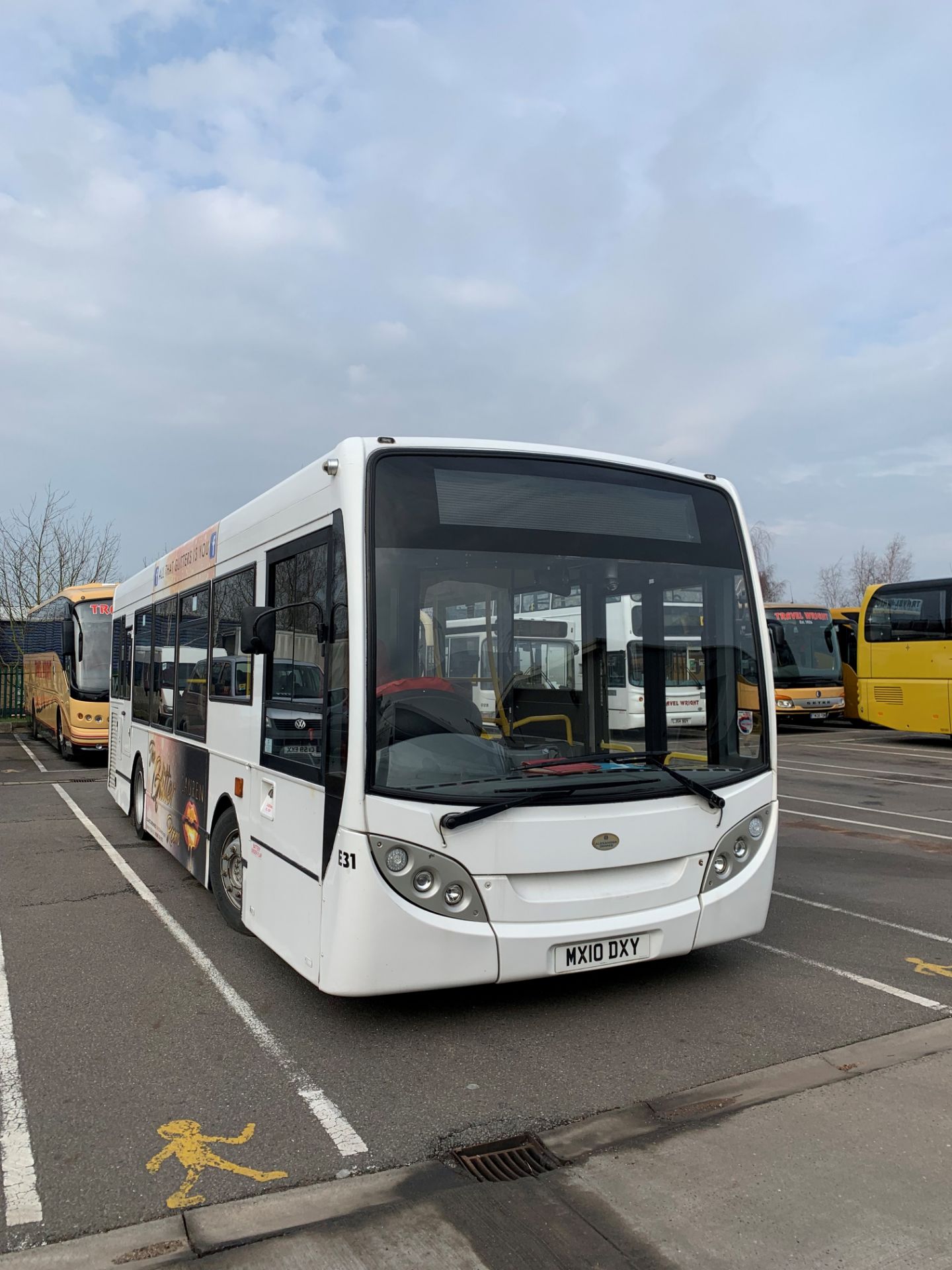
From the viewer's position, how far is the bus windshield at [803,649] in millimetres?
24344

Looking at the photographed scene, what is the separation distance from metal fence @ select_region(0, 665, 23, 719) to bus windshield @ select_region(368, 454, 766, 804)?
28159 mm

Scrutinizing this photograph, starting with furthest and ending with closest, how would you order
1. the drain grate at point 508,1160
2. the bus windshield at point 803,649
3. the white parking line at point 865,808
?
1. the bus windshield at point 803,649
2. the white parking line at point 865,808
3. the drain grate at point 508,1160

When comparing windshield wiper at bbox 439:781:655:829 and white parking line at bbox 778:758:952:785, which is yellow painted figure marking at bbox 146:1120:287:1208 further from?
white parking line at bbox 778:758:952:785

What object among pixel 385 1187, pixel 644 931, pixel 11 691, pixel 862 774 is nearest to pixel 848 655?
pixel 862 774

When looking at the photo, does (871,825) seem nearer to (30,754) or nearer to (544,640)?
(544,640)

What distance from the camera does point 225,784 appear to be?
6.20 meters

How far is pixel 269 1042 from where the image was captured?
4.55 metres

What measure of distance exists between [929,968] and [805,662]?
19.8m

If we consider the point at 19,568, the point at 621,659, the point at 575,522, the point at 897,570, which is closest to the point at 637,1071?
the point at 621,659

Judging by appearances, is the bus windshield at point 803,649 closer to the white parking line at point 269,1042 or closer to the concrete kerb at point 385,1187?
the white parking line at point 269,1042

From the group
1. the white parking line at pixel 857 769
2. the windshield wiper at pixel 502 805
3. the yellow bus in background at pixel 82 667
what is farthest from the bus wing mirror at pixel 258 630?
the white parking line at pixel 857 769

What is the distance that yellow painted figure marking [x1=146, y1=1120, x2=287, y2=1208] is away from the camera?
3221 mm

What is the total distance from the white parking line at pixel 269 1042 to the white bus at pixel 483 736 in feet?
1.16

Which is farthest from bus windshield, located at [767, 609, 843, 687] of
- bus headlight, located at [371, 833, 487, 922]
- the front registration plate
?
bus headlight, located at [371, 833, 487, 922]
